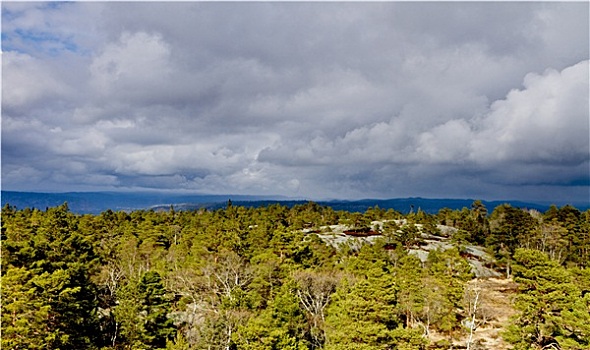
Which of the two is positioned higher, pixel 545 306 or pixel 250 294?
pixel 545 306

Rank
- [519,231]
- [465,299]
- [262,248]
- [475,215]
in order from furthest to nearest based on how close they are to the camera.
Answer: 1. [475,215]
2. [519,231]
3. [262,248]
4. [465,299]

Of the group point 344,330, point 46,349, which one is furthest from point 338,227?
point 46,349

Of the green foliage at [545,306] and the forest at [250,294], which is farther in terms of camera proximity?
the green foliage at [545,306]

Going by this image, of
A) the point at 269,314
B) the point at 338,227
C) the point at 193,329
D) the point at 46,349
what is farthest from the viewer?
the point at 338,227

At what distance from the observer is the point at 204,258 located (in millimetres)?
50656

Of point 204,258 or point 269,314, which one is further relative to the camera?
point 204,258

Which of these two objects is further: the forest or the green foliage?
the green foliage

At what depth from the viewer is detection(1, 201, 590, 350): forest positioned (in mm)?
27359

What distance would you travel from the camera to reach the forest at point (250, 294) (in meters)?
27.4

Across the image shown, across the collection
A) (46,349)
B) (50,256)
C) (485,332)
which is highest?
(50,256)

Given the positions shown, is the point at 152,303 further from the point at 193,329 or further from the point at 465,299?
the point at 465,299

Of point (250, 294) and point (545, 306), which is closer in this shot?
point (545, 306)

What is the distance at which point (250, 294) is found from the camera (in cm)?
3925

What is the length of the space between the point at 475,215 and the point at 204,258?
94.8 metres
